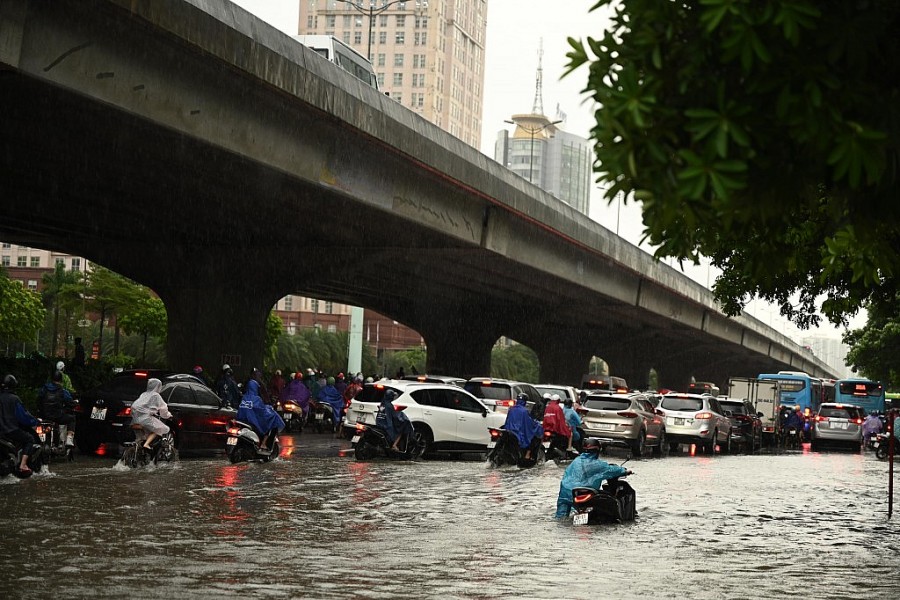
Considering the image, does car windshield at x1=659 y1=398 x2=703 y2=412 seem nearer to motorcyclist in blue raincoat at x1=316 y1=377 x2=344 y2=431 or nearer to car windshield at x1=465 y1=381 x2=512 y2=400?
car windshield at x1=465 y1=381 x2=512 y2=400

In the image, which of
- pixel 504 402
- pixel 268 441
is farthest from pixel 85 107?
pixel 504 402

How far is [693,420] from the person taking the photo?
3503 cm

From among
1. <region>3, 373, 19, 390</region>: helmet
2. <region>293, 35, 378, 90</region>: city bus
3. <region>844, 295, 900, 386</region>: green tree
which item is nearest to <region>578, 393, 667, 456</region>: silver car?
<region>293, 35, 378, 90</region>: city bus

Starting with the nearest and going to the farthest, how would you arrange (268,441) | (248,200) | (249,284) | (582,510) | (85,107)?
(582,510)
(85,107)
(268,441)
(248,200)
(249,284)

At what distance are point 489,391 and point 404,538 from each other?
17511 mm

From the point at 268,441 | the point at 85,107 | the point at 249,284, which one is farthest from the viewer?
the point at 249,284

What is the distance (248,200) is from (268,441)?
27.4 ft

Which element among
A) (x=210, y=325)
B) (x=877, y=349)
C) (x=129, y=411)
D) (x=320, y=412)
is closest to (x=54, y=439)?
(x=129, y=411)

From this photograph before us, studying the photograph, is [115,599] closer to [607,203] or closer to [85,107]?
[607,203]

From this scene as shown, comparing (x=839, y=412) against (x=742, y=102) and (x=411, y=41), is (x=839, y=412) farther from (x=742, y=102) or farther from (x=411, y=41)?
(x=411, y=41)

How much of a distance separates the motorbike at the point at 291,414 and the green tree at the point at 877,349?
106 feet

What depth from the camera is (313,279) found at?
39812 millimetres

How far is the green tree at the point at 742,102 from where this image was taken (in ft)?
18.1

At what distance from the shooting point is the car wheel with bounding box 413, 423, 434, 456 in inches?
1006
